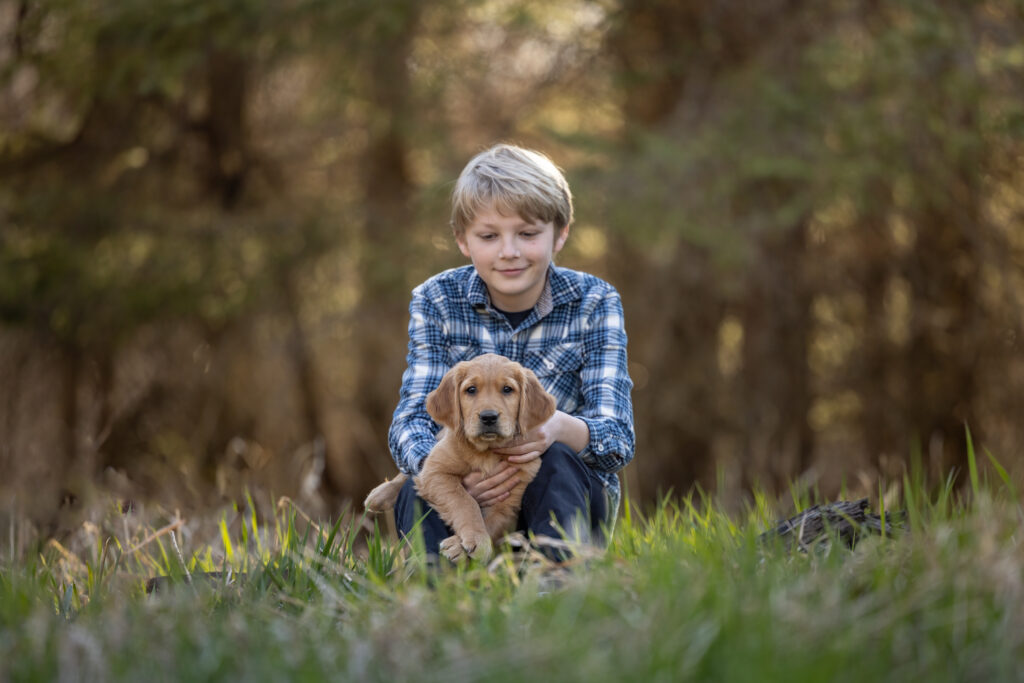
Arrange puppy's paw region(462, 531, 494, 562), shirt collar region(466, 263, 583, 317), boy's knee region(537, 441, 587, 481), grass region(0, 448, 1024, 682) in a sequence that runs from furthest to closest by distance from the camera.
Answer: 1. shirt collar region(466, 263, 583, 317)
2. boy's knee region(537, 441, 587, 481)
3. puppy's paw region(462, 531, 494, 562)
4. grass region(0, 448, 1024, 682)

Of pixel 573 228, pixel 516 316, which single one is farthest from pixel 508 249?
pixel 573 228

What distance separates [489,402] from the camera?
3.22m

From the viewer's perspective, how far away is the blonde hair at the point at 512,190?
3564 millimetres

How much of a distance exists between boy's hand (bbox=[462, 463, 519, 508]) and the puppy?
19 millimetres

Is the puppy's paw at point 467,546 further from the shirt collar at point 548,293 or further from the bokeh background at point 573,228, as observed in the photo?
the bokeh background at point 573,228

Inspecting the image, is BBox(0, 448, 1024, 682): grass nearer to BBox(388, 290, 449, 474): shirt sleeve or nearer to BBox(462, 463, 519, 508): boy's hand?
BBox(462, 463, 519, 508): boy's hand

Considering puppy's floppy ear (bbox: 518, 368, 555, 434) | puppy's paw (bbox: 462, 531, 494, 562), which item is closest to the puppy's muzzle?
puppy's floppy ear (bbox: 518, 368, 555, 434)

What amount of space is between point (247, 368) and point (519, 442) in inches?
254

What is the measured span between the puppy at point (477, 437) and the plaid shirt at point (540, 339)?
0.28m

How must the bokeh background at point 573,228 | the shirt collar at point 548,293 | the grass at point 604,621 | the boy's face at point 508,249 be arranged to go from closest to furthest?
the grass at point 604,621, the boy's face at point 508,249, the shirt collar at point 548,293, the bokeh background at point 573,228

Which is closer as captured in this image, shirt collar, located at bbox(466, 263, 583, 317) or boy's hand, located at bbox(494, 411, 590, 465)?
boy's hand, located at bbox(494, 411, 590, 465)

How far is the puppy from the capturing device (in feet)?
10.5

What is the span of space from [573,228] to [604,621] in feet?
16.0

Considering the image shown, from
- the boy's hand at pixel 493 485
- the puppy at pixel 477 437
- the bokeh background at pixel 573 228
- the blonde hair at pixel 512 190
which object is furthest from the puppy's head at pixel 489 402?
the bokeh background at pixel 573 228
